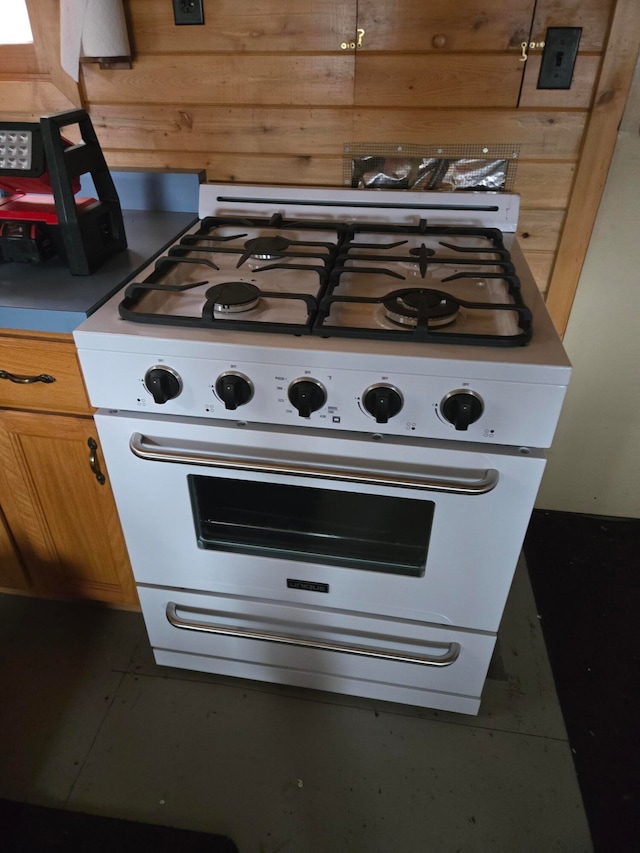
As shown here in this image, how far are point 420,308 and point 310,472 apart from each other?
12.3 inches

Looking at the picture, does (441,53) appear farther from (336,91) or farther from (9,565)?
(9,565)

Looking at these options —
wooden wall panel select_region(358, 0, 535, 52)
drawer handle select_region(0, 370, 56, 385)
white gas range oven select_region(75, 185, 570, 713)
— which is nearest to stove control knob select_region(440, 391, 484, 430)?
white gas range oven select_region(75, 185, 570, 713)

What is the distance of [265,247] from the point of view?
3.80ft

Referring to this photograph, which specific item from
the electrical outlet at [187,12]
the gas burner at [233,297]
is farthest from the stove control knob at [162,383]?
the electrical outlet at [187,12]

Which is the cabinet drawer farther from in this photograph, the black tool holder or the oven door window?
the oven door window

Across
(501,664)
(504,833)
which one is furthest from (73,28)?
(504,833)

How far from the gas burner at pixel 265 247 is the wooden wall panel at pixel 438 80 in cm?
40

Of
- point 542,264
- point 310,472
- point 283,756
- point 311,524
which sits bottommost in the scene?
point 283,756

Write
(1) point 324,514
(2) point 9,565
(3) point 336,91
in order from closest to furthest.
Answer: (1) point 324,514
(3) point 336,91
(2) point 9,565

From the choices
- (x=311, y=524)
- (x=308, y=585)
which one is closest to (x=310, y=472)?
(x=311, y=524)

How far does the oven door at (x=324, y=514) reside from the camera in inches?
36.5

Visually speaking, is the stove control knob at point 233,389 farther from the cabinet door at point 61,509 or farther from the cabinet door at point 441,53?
the cabinet door at point 441,53

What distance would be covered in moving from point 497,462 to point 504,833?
761 millimetres

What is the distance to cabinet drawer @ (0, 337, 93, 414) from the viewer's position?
1.04 metres
